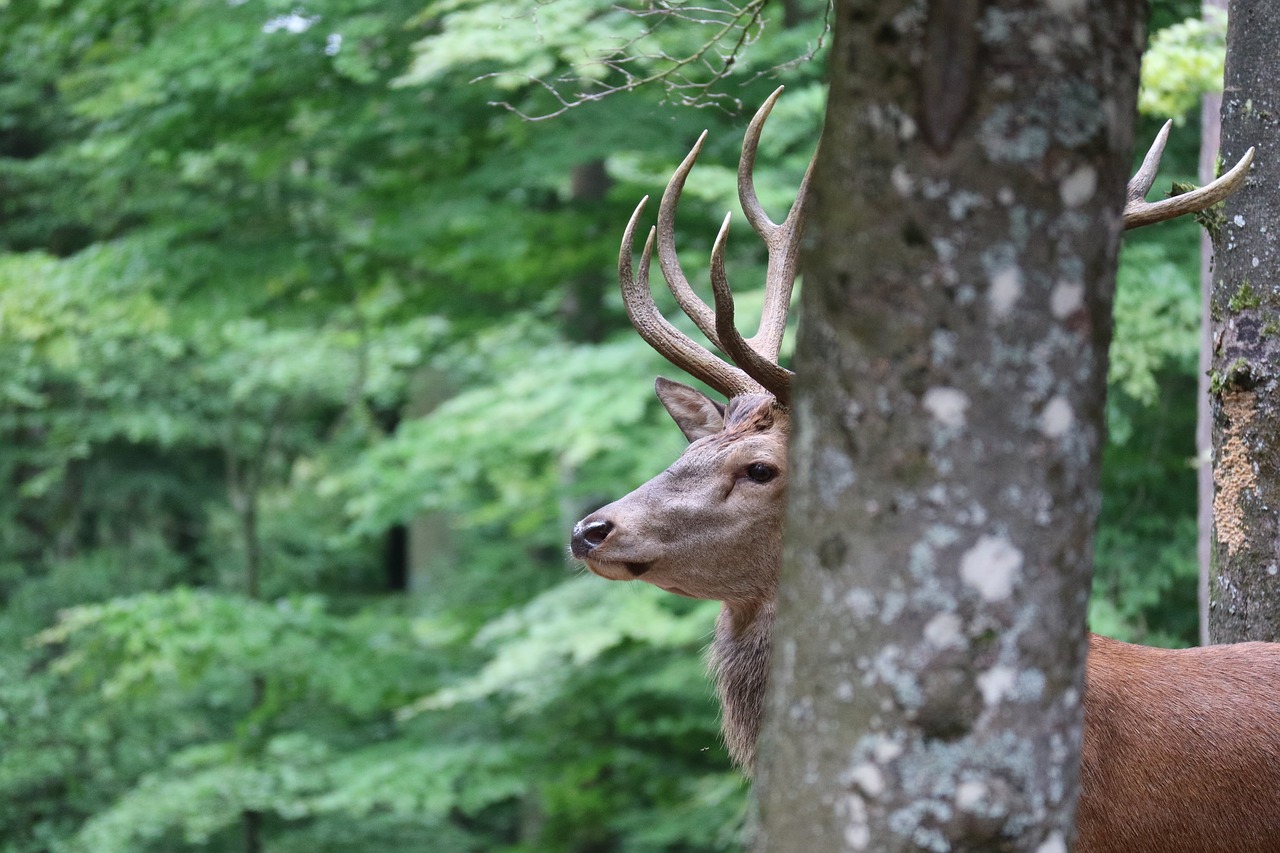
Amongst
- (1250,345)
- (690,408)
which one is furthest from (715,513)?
(1250,345)

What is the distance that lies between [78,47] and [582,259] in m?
3.62

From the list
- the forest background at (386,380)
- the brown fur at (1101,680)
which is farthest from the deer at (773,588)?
the forest background at (386,380)

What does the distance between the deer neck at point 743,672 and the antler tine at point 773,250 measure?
735mm

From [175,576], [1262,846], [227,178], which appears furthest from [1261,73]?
[175,576]

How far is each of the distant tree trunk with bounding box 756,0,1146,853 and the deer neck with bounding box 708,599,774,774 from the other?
1.78 meters

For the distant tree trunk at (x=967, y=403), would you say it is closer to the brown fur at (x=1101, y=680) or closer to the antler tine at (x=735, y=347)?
the antler tine at (x=735, y=347)

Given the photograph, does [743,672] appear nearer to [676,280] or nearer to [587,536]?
[587,536]

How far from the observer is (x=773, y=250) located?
388 cm

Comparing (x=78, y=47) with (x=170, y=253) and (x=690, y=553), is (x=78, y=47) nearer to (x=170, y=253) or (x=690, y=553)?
(x=170, y=253)

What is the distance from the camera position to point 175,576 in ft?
44.7

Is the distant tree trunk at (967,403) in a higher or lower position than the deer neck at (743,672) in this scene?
higher

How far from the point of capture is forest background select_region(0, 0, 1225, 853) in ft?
23.3

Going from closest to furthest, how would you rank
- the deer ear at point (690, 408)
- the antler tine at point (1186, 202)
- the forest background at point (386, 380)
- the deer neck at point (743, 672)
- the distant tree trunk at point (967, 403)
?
the distant tree trunk at point (967, 403) < the antler tine at point (1186, 202) < the deer neck at point (743, 672) < the deer ear at point (690, 408) < the forest background at point (386, 380)

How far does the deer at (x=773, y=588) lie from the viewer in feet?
9.27
